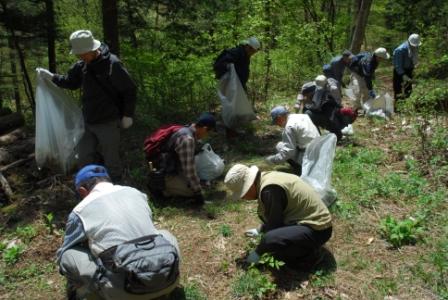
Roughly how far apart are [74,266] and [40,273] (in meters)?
1.26

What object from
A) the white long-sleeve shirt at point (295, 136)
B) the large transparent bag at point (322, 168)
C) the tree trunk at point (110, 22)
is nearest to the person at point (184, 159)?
the white long-sleeve shirt at point (295, 136)

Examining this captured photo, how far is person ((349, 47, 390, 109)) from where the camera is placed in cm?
849

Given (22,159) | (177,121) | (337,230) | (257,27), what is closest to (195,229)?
(337,230)

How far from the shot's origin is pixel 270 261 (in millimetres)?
3740

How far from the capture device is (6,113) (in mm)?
8070

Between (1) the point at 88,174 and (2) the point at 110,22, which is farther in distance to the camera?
(2) the point at 110,22

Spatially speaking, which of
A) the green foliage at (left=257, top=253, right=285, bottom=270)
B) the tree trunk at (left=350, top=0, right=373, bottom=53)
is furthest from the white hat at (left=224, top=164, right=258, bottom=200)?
the tree trunk at (left=350, top=0, right=373, bottom=53)

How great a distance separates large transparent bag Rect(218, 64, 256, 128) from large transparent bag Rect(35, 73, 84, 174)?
2476 mm

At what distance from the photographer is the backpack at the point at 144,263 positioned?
293 centimetres

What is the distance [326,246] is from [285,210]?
32.8 inches

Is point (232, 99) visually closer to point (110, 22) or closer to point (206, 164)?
point (206, 164)

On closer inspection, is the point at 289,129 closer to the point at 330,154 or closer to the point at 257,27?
the point at 330,154

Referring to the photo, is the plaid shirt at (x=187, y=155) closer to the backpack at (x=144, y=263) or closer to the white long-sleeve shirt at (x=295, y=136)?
the white long-sleeve shirt at (x=295, y=136)

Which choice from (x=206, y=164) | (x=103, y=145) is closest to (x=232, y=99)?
(x=206, y=164)
